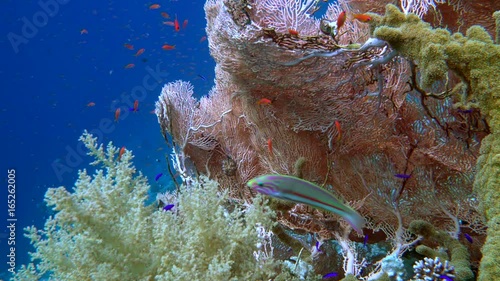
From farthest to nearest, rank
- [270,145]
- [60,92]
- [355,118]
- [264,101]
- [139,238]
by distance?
[60,92] → [270,145] → [264,101] → [355,118] → [139,238]

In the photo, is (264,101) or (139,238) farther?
(264,101)

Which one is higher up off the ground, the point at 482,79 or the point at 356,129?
the point at 356,129

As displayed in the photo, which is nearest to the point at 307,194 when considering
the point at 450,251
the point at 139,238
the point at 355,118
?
the point at 139,238

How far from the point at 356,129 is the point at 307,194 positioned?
7.48 ft

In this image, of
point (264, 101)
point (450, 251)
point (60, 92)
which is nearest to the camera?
point (450, 251)

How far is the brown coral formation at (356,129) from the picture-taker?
3385mm

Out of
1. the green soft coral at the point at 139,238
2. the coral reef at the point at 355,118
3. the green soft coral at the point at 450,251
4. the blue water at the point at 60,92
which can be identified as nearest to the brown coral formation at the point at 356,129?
the coral reef at the point at 355,118

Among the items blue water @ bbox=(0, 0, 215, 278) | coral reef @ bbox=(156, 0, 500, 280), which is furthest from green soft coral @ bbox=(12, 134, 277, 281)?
blue water @ bbox=(0, 0, 215, 278)

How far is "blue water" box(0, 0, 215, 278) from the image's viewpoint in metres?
30.0

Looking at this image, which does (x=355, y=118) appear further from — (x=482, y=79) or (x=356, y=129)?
(x=482, y=79)

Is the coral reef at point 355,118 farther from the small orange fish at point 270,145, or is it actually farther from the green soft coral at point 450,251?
the green soft coral at point 450,251

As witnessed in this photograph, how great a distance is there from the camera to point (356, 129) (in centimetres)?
399

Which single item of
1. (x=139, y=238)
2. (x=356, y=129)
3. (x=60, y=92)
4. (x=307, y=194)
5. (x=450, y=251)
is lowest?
(x=450, y=251)

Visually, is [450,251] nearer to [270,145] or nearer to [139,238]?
[270,145]
